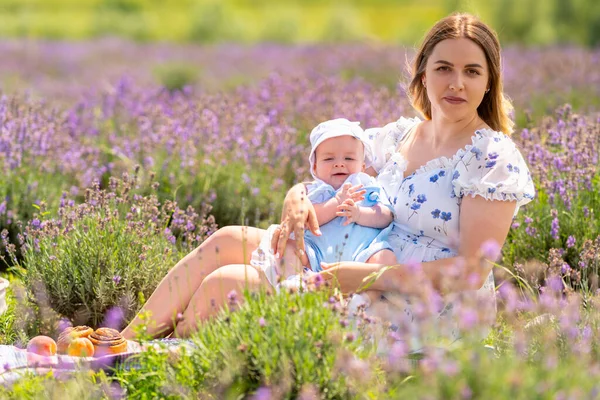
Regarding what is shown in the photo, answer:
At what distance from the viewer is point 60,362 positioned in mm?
2752

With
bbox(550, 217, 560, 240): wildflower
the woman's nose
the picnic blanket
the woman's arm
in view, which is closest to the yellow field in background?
bbox(550, 217, 560, 240): wildflower

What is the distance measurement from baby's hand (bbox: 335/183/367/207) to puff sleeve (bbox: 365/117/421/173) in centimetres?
35

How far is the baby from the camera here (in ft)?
9.87

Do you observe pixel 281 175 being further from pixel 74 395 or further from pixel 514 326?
pixel 74 395

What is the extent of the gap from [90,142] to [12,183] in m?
1.03

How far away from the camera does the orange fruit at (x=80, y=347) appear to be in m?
2.86

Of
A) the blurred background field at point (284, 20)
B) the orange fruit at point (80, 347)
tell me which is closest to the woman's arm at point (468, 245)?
the orange fruit at point (80, 347)

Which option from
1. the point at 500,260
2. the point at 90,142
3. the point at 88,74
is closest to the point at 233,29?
the point at 88,74

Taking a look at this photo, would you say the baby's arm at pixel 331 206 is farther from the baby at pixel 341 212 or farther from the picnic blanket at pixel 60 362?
the picnic blanket at pixel 60 362

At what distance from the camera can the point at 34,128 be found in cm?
478

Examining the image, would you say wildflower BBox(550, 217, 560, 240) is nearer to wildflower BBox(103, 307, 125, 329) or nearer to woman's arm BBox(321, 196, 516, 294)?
woman's arm BBox(321, 196, 516, 294)

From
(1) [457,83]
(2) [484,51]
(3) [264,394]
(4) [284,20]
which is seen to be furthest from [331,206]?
(4) [284,20]

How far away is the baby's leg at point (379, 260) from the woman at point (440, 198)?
0.03 metres

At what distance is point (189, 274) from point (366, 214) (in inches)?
27.2
